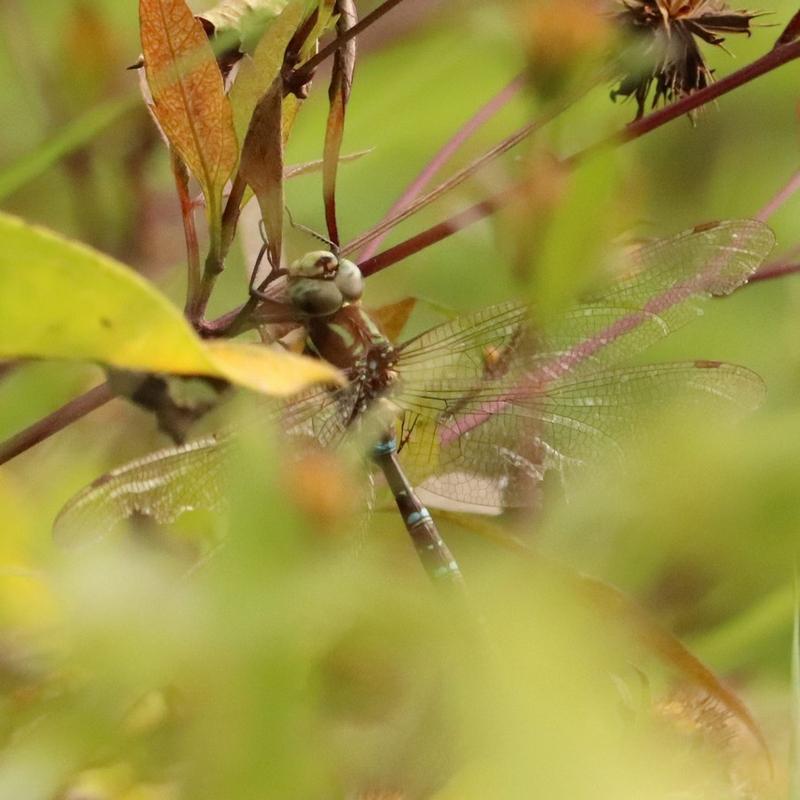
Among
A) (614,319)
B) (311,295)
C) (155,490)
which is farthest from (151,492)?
(614,319)

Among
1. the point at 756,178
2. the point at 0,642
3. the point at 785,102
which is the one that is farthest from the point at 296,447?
the point at 785,102

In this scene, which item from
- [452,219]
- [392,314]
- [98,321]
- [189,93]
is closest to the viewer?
[98,321]

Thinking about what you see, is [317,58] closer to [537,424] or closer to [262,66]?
[262,66]

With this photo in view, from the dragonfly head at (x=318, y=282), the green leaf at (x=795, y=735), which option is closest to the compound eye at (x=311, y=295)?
the dragonfly head at (x=318, y=282)

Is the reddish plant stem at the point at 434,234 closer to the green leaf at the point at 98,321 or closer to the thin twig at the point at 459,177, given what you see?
the thin twig at the point at 459,177

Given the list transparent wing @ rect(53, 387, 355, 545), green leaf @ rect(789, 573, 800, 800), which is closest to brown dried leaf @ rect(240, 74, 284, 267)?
transparent wing @ rect(53, 387, 355, 545)

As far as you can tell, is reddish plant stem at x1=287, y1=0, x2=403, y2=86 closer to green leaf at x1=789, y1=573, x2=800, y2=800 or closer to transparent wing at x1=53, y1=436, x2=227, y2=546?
transparent wing at x1=53, y1=436, x2=227, y2=546
